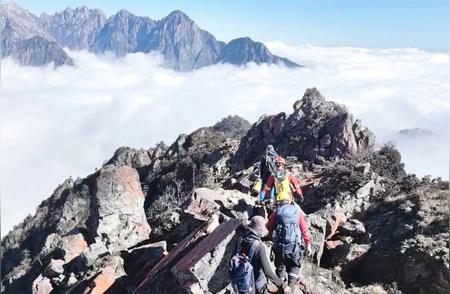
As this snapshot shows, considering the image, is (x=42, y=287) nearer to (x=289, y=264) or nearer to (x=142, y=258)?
(x=142, y=258)

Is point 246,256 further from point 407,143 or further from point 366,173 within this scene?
point 407,143

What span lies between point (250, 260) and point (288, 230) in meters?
1.25

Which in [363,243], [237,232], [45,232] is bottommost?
[45,232]

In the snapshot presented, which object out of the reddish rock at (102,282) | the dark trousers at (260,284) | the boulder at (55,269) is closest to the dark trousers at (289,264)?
the dark trousers at (260,284)

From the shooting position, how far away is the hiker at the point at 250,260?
993cm

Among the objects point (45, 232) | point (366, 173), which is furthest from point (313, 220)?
point (45, 232)

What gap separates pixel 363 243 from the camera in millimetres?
14898

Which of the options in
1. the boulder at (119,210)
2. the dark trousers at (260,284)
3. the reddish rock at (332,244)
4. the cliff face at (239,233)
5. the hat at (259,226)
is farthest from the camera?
the boulder at (119,210)

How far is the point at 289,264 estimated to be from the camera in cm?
1101


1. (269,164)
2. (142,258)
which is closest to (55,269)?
(142,258)

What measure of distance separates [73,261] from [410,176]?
1418 cm

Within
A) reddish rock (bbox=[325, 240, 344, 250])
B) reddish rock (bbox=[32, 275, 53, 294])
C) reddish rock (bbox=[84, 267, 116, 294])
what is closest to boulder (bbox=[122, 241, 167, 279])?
reddish rock (bbox=[84, 267, 116, 294])

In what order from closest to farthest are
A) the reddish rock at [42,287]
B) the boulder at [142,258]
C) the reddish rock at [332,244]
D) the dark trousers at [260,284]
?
the dark trousers at [260,284]
the reddish rock at [332,244]
the boulder at [142,258]
the reddish rock at [42,287]

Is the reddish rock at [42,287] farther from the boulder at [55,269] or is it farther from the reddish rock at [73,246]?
the reddish rock at [73,246]
